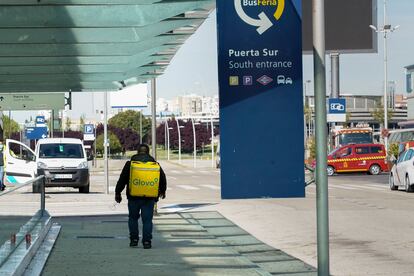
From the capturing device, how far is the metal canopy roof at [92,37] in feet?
37.0

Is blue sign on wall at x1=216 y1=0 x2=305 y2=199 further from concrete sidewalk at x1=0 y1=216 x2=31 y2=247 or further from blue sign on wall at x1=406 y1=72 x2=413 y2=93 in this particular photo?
blue sign on wall at x1=406 y1=72 x2=413 y2=93

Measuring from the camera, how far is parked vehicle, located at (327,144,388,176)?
5188 centimetres

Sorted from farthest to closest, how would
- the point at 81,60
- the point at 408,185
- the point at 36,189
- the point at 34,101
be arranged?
Answer: the point at 34,101
the point at 408,185
the point at 81,60
the point at 36,189

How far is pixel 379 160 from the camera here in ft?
170

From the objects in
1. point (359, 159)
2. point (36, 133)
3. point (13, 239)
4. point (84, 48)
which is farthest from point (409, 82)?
point (13, 239)

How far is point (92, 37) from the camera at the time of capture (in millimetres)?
13242

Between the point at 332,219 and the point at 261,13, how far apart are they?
13045mm

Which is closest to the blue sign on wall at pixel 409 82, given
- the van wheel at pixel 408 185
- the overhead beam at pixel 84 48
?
the van wheel at pixel 408 185

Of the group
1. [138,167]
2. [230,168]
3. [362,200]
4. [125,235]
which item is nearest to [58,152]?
[362,200]

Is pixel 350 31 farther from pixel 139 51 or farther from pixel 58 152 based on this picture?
pixel 58 152

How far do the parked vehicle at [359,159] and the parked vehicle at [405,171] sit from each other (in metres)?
18.8

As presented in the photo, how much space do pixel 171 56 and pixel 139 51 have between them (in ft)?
4.64

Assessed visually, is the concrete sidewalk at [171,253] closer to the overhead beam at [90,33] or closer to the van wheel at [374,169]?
the overhead beam at [90,33]

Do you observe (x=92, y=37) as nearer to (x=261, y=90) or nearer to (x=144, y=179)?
(x=144, y=179)
